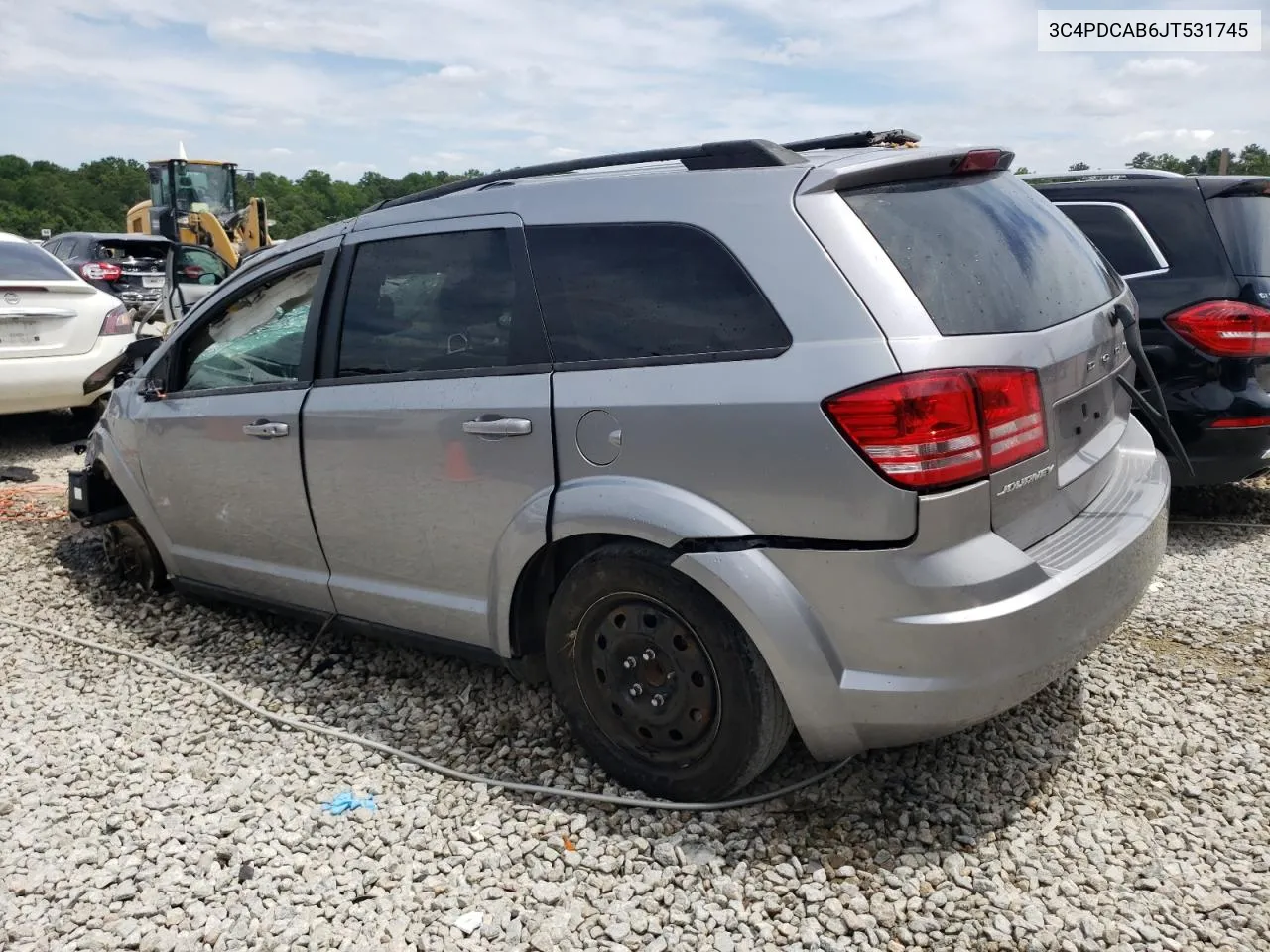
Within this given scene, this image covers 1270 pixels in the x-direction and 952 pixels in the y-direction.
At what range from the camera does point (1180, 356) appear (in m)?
4.75

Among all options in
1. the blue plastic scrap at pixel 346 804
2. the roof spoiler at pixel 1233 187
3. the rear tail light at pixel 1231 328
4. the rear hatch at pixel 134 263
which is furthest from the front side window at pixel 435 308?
the rear hatch at pixel 134 263

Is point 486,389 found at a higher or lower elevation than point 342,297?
lower

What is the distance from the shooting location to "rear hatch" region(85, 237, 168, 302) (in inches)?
600

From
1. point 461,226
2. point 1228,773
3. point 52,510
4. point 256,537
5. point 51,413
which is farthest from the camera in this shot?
point 51,413

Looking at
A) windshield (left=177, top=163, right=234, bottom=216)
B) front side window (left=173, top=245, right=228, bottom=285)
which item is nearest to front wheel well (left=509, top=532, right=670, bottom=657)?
front side window (left=173, top=245, right=228, bottom=285)

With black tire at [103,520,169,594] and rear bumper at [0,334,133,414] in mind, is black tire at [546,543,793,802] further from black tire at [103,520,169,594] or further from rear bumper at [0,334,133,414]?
rear bumper at [0,334,133,414]

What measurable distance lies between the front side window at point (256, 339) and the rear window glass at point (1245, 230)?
412cm

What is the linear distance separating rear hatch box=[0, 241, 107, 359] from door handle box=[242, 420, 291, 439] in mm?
4713

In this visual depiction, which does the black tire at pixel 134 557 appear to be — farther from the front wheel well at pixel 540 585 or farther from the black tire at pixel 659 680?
the black tire at pixel 659 680

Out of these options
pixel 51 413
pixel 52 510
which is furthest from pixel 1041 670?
pixel 51 413

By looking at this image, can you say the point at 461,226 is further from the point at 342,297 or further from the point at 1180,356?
the point at 1180,356

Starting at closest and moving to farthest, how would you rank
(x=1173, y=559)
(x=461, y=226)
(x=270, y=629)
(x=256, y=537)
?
(x=461, y=226) → (x=256, y=537) → (x=270, y=629) → (x=1173, y=559)

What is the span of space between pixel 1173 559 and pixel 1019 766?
2228 mm

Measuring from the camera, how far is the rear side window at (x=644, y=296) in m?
2.63
